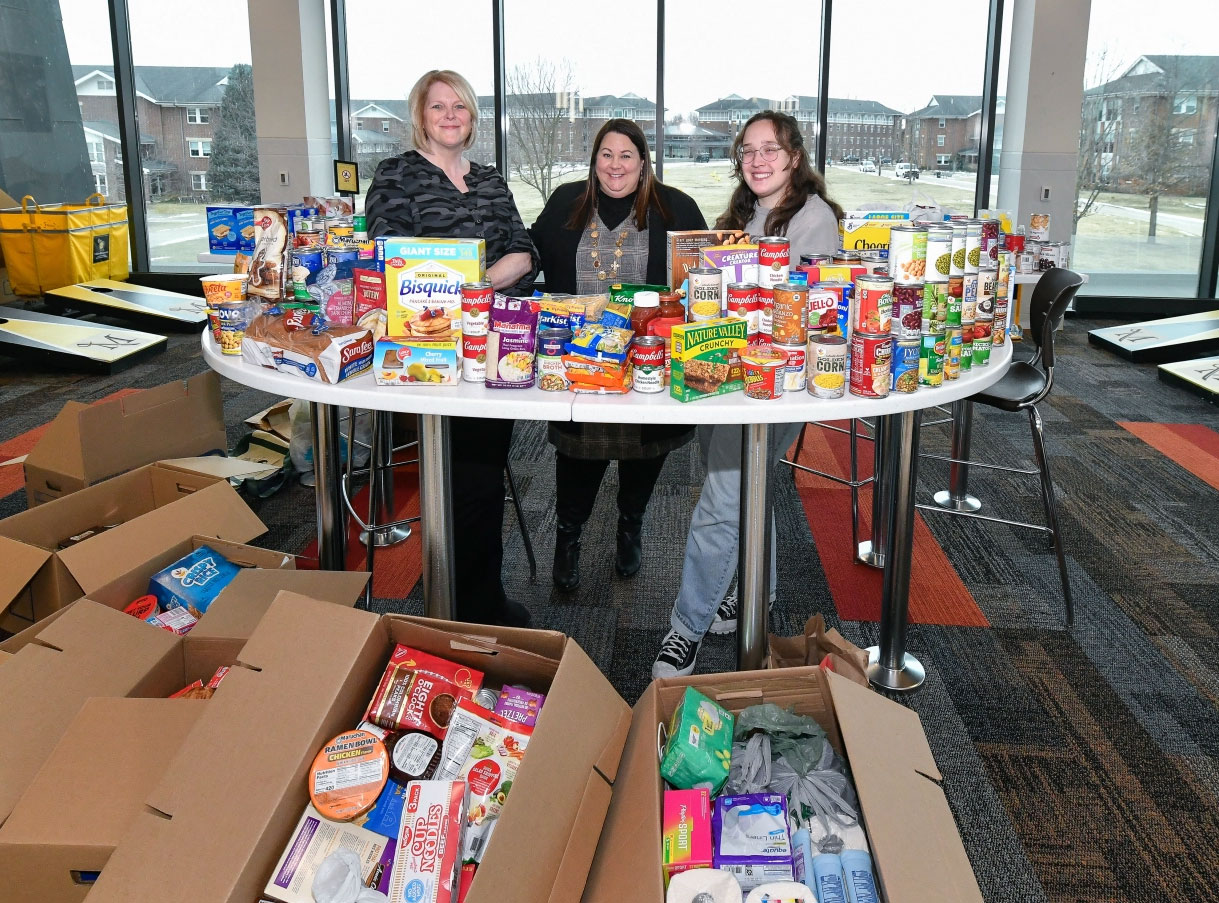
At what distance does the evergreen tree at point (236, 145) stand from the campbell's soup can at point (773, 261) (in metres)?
6.40

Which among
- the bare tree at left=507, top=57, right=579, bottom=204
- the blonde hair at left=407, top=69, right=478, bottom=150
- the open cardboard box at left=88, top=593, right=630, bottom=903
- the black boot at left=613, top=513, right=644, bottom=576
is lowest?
the black boot at left=613, top=513, right=644, bottom=576

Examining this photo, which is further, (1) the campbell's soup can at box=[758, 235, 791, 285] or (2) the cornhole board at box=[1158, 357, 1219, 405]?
(2) the cornhole board at box=[1158, 357, 1219, 405]

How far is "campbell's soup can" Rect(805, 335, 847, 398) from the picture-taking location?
1731mm

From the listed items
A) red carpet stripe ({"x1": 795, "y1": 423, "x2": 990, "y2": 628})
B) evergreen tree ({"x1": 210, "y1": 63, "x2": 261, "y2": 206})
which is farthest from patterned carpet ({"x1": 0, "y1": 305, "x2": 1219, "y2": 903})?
evergreen tree ({"x1": 210, "y1": 63, "x2": 261, "y2": 206})

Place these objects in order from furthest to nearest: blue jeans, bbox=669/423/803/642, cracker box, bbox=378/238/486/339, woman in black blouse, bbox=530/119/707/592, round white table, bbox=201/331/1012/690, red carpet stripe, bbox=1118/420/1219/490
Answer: red carpet stripe, bbox=1118/420/1219/490 → woman in black blouse, bbox=530/119/707/592 → blue jeans, bbox=669/423/803/642 → cracker box, bbox=378/238/486/339 → round white table, bbox=201/331/1012/690

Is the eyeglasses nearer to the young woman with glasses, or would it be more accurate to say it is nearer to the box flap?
the young woman with glasses

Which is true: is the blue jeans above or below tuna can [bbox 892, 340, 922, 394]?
below

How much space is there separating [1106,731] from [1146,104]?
20.3 feet

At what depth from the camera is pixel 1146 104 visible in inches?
Result: 271

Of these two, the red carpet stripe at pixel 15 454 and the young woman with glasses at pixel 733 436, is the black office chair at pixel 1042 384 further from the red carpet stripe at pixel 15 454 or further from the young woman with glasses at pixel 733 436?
the red carpet stripe at pixel 15 454

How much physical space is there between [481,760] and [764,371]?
0.81 metres

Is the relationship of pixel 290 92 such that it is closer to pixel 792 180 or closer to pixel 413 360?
pixel 792 180

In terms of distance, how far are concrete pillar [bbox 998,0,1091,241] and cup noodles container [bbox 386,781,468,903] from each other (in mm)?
6356

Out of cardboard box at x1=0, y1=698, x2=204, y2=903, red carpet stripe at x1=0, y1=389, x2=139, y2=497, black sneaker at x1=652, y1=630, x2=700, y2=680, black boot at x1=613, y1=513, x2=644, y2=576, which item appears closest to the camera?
cardboard box at x1=0, y1=698, x2=204, y2=903
